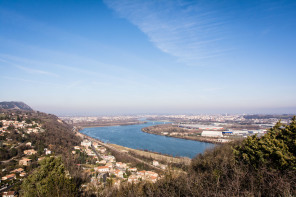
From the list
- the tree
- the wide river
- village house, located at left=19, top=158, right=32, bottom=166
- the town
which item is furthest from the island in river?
village house, located at left=19, top=158, right=32, bottom=166

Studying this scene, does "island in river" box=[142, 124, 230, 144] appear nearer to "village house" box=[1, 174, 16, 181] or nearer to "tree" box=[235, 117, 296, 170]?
"tree" box=[235, 117, 296, 170]

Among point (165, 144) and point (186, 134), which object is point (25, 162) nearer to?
point (165, 144)

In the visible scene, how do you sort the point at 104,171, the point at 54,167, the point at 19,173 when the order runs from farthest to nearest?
the point at 104,171 < the point at 19,173 < the point at 54,167

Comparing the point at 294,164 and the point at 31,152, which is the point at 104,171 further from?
the point at 294,164

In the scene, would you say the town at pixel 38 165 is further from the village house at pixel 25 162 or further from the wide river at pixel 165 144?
the wide river at pixel 165 144

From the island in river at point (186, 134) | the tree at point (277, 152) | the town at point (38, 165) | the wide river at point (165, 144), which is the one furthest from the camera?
the island in river at point (186, 134)

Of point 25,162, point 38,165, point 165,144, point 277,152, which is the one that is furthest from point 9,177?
point 165,144

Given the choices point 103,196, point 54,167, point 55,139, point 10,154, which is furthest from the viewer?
point 55,139

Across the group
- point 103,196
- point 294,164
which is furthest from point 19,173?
point 294,164

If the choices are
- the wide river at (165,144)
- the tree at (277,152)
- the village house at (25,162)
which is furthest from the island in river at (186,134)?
the village house at (25,162)

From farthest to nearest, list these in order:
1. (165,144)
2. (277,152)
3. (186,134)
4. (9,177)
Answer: (186,134) < (165,144) < (9,177) < (277,152)

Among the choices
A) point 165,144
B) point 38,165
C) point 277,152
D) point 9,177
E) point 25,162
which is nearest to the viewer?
point 277,152
